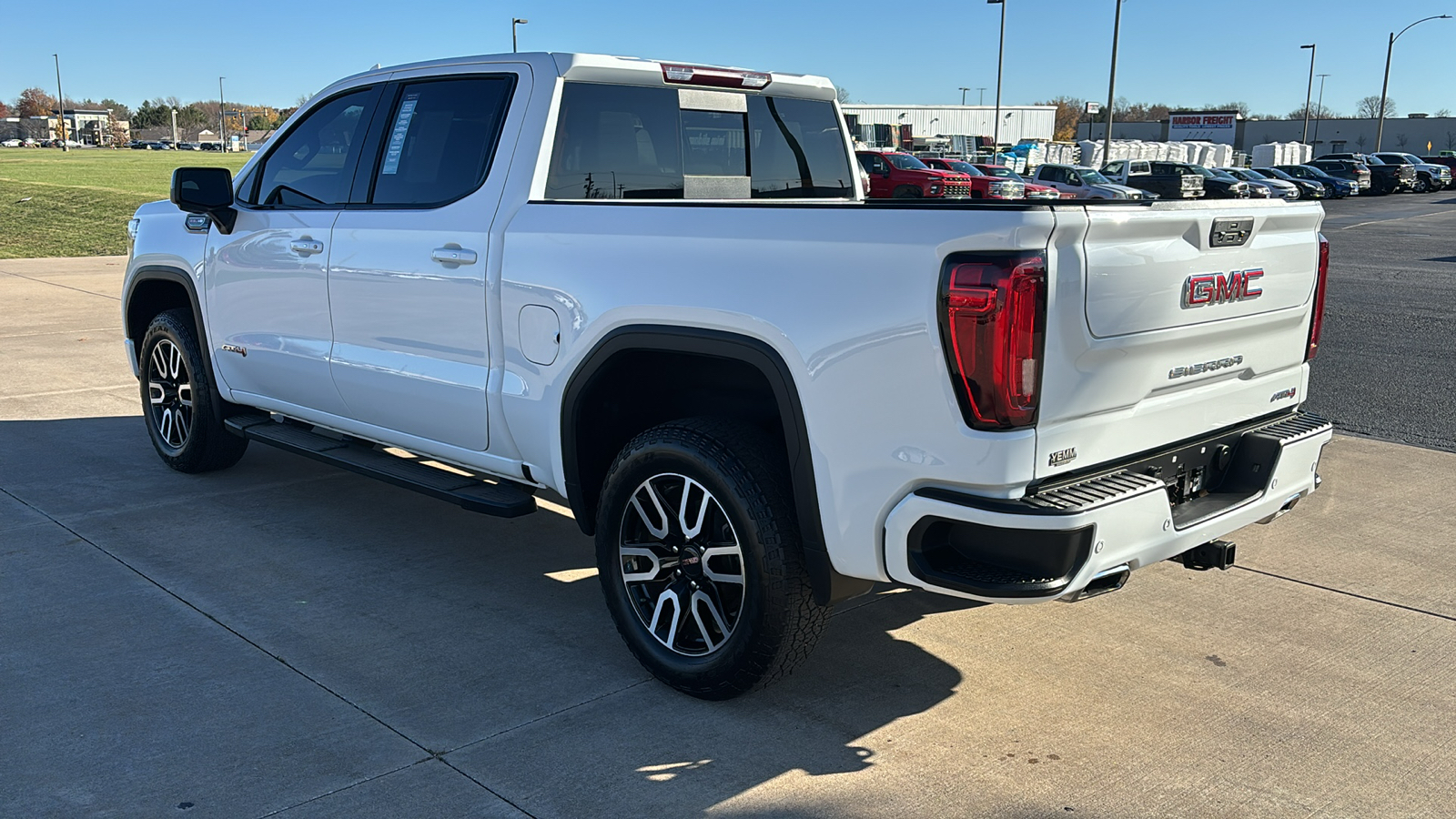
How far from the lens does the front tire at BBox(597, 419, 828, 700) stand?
3.62m

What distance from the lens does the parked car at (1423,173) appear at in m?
53.8

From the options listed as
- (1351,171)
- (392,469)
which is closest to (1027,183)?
(1351,171)

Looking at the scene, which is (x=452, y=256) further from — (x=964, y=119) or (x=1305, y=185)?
(x=964, y=119)

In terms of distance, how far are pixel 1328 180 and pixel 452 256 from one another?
51.9 metres

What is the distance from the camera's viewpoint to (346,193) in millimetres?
5188

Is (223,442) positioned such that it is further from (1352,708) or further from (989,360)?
(1352,708)

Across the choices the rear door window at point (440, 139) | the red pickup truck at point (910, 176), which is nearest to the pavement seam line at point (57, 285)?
the rear door window at point (440, 139)

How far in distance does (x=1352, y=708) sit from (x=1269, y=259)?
4.73ft

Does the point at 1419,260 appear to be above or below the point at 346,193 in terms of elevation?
below

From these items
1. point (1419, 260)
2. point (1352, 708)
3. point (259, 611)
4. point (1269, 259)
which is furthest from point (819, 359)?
point (1419, 260)

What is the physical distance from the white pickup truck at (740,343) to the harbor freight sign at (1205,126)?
331 feet

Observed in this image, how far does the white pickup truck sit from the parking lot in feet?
1.41

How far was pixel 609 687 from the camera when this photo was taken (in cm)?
400

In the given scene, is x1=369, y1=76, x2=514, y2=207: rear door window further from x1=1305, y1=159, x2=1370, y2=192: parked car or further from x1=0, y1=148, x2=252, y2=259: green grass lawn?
x1=1305, y1=159, x2=1370, y2=192: parked car
